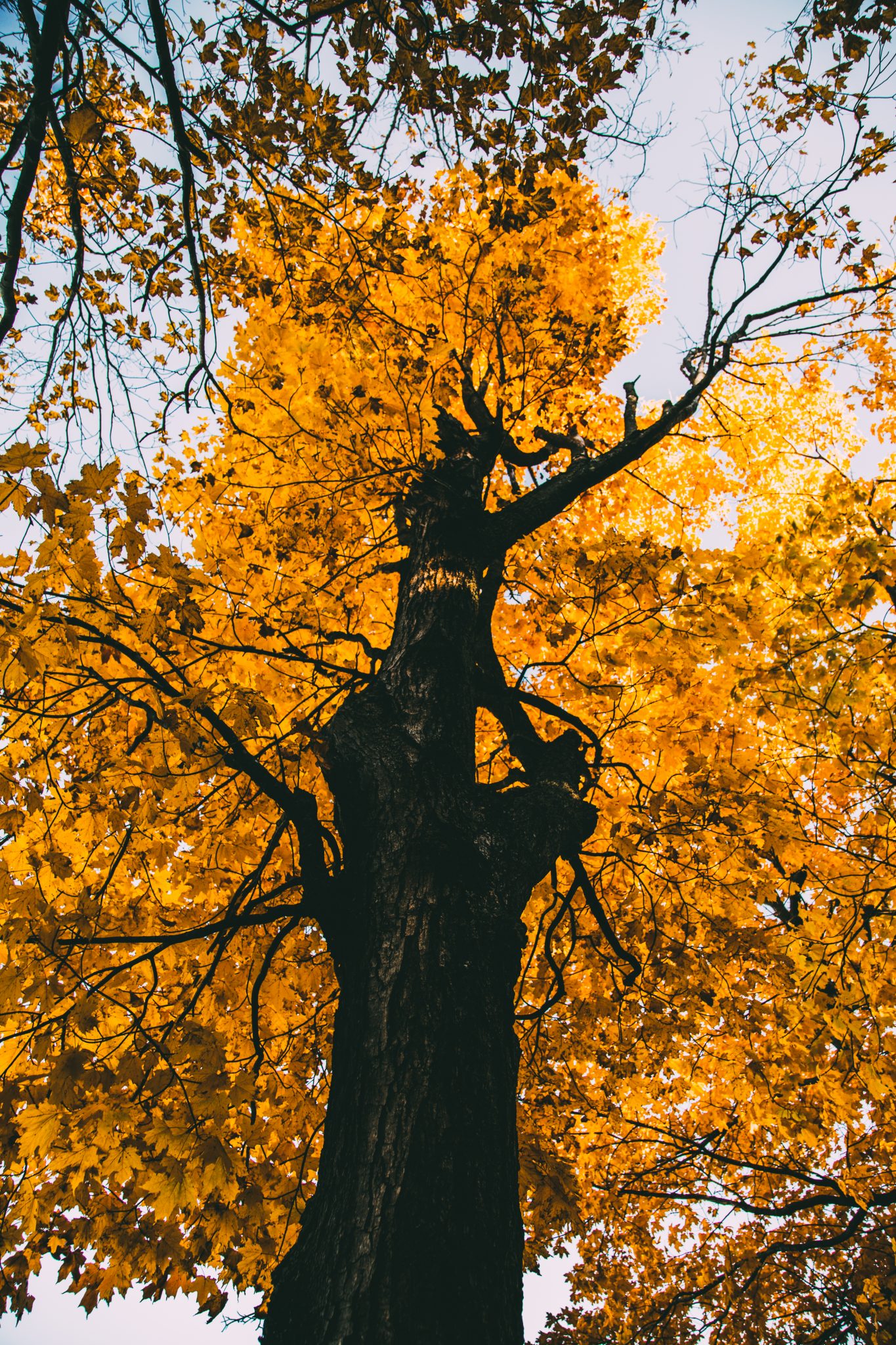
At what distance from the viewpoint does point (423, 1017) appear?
1.67 meters

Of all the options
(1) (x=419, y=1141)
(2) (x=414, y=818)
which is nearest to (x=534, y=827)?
(2) (x=414, y=818)

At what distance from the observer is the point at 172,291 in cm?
323

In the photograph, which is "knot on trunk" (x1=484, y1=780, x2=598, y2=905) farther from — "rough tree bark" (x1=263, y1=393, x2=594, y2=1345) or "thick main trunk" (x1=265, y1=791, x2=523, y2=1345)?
"thick main trunk" (x1=265, y1=791, x2=523, y2=1345)

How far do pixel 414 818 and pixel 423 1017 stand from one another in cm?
→ 62


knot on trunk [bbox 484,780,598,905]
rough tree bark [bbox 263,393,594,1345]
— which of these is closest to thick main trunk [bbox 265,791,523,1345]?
rough tree bark [bbox 263,393,594,1345]

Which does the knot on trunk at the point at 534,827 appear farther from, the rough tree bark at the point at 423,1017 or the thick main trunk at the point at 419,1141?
the thick main trunk at the point at 419,1141

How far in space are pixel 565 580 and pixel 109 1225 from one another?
12.9 ft

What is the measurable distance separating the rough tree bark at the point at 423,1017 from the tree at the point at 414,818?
0.01 metres

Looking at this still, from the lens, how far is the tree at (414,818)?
179cm

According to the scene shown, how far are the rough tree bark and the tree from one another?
0.01 m

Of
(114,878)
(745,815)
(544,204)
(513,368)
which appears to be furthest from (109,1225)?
(513,368)

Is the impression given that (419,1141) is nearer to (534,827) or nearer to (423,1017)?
(423,1017)

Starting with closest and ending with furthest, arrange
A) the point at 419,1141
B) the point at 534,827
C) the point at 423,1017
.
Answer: the point at 419,1141, the point at 423,1017, the point at 534,827

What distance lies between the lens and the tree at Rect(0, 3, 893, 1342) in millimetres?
1787
